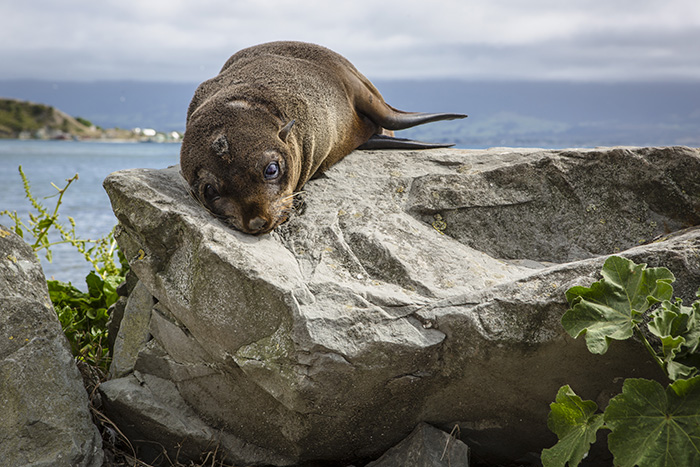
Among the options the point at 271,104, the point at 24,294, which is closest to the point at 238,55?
the point at 271,104

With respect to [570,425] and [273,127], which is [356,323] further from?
[273,127]

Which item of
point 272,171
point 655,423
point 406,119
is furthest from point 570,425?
point 406,119

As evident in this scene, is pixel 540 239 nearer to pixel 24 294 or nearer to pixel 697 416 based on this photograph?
pixel 697 416

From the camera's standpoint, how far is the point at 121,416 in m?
3.63

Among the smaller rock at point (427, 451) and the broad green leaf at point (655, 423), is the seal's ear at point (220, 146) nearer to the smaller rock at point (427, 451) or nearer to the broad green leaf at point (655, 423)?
the smaller rock at point (427, 451)

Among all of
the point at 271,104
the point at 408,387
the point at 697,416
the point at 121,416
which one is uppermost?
the point at 271,104

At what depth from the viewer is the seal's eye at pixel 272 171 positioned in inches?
151

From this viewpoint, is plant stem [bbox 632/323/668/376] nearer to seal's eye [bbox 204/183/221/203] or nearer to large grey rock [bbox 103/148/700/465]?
large grey rock [bbox 103/148/700/465]

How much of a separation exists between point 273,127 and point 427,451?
2165mm

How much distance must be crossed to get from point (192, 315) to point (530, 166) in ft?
7.77

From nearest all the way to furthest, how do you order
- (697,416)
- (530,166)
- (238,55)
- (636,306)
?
1. (697,416)
2. (636,306)
3. (530,166)
4. (238,55)

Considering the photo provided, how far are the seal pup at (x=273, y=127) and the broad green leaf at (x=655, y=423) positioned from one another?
6.75 feet

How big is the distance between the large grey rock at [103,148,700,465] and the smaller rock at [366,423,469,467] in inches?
3.5

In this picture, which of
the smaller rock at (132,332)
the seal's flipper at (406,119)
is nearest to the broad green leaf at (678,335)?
the smaller rock at (132,332)
